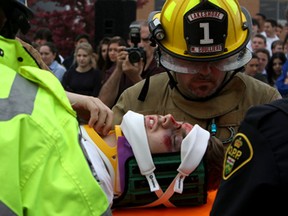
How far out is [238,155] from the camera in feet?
5.24

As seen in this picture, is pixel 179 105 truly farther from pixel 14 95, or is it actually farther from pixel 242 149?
pixel 14 95

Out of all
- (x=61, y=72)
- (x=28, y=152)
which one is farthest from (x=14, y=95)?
(x=61, y=72)

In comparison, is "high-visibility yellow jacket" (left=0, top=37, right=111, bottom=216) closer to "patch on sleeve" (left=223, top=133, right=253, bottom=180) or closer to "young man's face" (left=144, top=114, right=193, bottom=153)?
"patch on sleeve" (left=223, top=133, right=253, bottom=180)

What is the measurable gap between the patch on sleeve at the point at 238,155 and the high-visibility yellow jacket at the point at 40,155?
13.2 inches

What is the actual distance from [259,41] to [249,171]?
8591 mm

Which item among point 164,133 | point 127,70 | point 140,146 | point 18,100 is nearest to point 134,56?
point 127,70

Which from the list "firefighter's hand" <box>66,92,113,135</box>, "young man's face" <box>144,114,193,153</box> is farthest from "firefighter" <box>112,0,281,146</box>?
"firefighter's hand" <box>66,92,113,135</box>

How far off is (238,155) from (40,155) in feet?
1.66

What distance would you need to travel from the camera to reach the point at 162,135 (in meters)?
2.50

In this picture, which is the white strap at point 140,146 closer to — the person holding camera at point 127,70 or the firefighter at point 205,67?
the firefighter at point 205,67

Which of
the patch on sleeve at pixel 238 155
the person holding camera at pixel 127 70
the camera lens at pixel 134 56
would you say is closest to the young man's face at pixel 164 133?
the patch on sleeve at pixel 238 155

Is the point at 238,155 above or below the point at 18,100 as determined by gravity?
below

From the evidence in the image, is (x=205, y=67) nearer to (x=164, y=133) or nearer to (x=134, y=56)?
(x=164, y=133)

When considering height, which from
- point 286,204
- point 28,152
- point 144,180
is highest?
point 28,152
